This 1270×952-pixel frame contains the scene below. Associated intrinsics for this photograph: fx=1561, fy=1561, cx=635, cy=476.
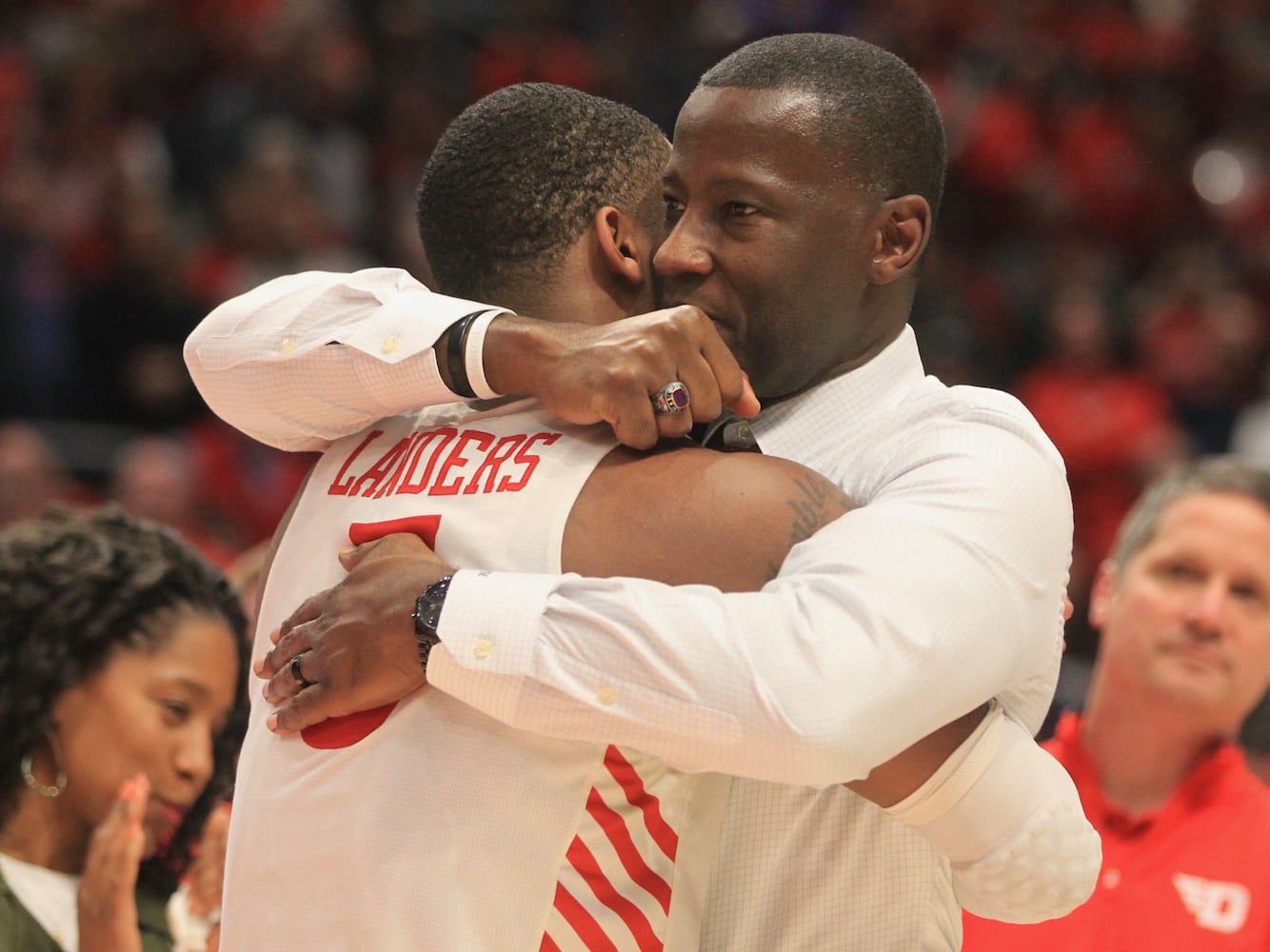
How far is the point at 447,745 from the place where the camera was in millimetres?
1729

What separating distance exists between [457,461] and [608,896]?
53cm

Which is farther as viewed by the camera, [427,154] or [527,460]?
[427,154]

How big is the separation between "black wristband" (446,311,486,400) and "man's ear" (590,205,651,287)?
0.22 metres

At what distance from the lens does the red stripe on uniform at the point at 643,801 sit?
173 cm

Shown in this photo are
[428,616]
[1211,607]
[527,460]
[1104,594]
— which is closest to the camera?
[428,616]

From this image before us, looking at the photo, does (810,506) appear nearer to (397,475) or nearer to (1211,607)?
(397,475)

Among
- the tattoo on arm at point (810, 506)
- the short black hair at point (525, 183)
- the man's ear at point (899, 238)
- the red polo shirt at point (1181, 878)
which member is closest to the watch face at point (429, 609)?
the tattoo on arm at point (810, 506)

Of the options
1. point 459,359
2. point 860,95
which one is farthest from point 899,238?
point 459,359

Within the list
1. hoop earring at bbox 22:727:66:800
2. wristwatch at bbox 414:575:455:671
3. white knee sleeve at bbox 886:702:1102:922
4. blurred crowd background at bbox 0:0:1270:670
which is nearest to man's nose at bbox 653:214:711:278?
wristwatch at bbox 414:575:455:671

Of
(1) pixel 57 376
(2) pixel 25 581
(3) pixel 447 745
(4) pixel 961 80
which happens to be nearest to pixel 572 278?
(3) pixel 447 745

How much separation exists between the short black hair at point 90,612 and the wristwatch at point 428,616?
54.9 inches

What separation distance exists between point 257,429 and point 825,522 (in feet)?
2.77

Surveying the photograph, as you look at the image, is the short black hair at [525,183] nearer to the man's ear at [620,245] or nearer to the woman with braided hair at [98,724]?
the man's ear at [620,245]

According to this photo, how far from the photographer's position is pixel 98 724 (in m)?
2.86
